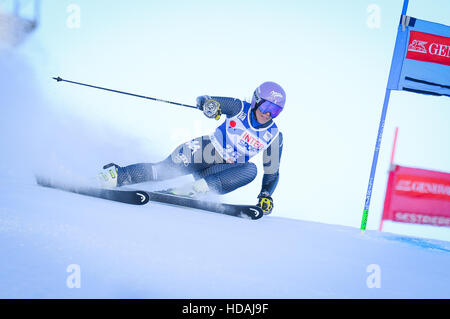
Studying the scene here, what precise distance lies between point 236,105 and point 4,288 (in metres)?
2.71

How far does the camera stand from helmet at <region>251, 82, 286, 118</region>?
3236 mm

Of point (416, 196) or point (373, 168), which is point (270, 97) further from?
point (416, 196)

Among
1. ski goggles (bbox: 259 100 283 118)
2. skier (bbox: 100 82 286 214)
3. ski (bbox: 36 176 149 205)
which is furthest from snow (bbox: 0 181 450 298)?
ski goggles (bbox: 259 100 283 118)

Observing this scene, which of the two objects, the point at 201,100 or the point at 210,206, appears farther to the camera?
the point at 201,100

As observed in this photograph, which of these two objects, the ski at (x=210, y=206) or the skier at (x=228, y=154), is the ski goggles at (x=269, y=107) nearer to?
the skier at (x=228, y=154)

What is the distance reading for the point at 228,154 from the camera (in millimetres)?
3590

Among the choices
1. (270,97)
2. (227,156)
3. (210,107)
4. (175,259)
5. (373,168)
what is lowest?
(175,259)

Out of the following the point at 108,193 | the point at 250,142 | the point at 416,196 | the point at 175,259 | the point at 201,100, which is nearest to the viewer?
the point at 175,259

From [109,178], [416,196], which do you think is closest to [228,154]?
[109,178]

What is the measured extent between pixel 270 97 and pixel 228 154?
2.53 feet

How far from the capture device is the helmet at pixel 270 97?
3236 millimetres

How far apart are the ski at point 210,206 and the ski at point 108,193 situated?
0.30 metres

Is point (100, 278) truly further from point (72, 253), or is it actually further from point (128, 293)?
point (72, 253)

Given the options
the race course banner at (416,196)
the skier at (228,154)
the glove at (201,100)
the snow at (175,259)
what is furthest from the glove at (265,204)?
the race course banner at (416,196)
